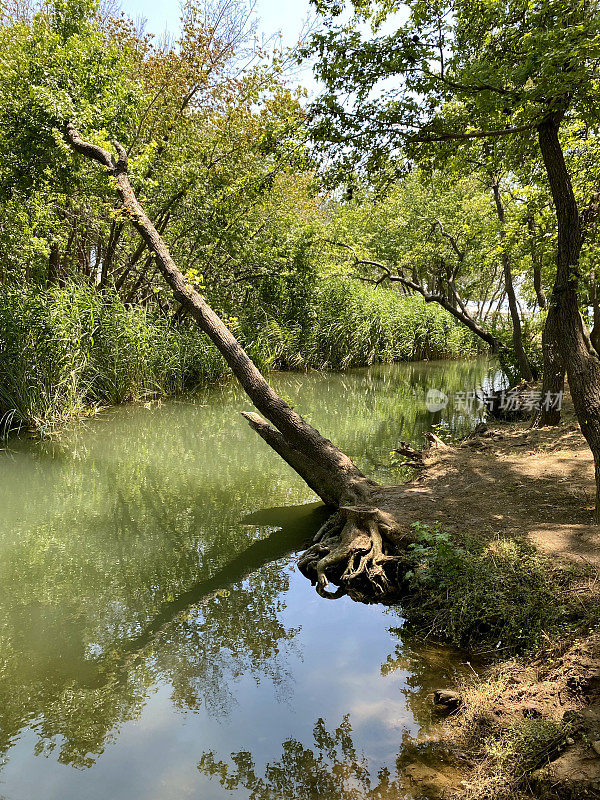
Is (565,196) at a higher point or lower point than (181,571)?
higher

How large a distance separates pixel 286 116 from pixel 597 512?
4.60 meters

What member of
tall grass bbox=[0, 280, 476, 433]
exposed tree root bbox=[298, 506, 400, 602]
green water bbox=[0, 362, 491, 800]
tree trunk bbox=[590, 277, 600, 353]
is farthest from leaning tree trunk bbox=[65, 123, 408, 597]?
tree trunk bbox=[590, 277, 600, 353]

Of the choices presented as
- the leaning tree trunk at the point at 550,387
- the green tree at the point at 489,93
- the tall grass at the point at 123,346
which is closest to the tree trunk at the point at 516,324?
the leaning tree trunk at the point at 550,387

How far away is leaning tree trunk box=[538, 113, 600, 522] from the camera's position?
434 cm

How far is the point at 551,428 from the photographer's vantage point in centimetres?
758

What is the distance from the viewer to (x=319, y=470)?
18.8 ft

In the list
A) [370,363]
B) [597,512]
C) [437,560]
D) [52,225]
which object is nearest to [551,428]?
[597,512]

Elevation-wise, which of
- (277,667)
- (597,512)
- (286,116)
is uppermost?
(286,116)

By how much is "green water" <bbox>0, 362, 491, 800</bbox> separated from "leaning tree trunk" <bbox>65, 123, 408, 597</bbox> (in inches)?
11.7

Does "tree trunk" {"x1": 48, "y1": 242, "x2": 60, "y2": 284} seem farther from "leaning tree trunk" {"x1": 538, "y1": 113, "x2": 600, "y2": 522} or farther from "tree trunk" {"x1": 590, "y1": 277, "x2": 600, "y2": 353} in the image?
→ "tree trunk" {"x1": 590, "y1": 277, "x2": 600, "y2": 353}

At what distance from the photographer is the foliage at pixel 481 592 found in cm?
337

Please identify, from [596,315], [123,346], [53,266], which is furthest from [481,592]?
[53,266]

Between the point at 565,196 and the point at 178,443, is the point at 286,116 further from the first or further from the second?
the point at 178,443

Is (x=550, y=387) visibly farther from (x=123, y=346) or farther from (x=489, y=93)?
(x=123, y=346)
